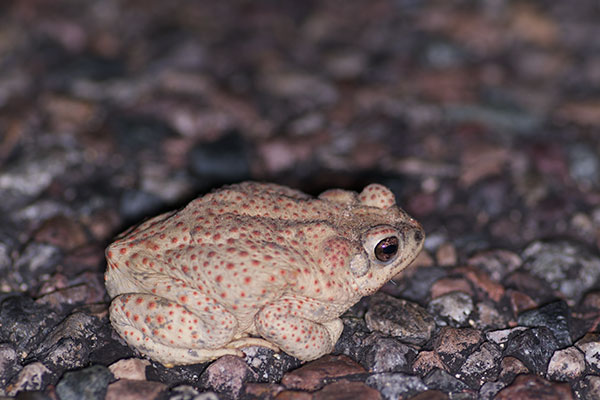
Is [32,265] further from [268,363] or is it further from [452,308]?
[452,308]

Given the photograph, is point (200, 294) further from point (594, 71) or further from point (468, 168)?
point (594, 71)

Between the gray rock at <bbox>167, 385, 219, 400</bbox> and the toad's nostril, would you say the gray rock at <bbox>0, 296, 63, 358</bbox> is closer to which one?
the gray rock at <bbox>167, 385, 219, 400</bbox>

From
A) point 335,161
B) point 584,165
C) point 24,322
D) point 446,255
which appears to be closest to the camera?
point 24,322

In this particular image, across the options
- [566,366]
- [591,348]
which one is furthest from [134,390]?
[591,348]

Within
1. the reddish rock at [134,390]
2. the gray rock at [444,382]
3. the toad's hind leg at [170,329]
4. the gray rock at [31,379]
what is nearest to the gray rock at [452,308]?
the gray rock at [444,382]

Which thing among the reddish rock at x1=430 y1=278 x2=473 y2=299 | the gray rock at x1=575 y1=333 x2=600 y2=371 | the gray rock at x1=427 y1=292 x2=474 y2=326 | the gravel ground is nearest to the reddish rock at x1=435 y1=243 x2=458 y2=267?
the gravel ground
